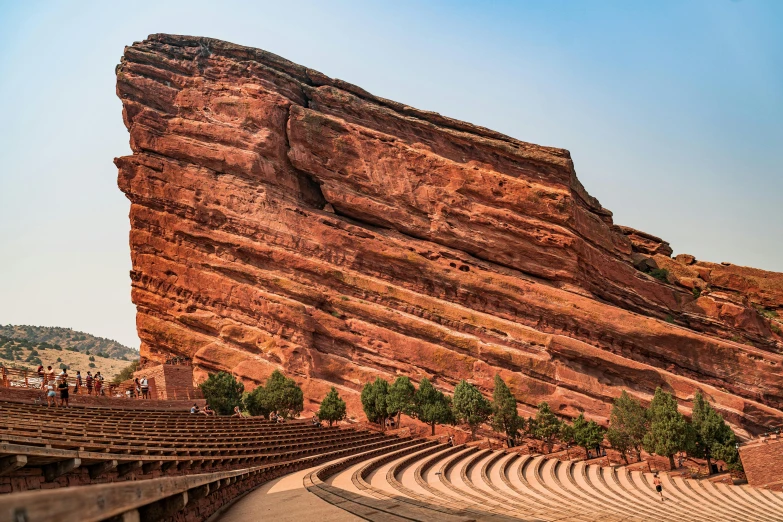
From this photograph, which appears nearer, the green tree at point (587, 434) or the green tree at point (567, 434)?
the green tree at point (587, 434)

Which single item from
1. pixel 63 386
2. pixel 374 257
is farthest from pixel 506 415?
pixel 63 386

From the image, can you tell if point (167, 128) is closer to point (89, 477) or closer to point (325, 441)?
point (325, 441)

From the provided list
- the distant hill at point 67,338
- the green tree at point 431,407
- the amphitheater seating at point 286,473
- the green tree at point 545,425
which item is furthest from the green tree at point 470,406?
the distant hill at point 67,338

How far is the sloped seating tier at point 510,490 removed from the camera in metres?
12.2

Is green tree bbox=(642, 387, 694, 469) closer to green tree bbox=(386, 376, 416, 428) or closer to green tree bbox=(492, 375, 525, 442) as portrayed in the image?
green tree bbox=(492, 375, 525, 442)

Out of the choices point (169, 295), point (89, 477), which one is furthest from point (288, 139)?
point (89, 477)

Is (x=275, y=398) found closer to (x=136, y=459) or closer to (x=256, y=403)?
(x=256, y=403)

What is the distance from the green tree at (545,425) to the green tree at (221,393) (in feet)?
71.5

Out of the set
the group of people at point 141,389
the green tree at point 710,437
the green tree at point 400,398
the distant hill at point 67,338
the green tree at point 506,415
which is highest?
the distant hill at point 67,338

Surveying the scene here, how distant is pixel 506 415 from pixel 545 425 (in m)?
3.11

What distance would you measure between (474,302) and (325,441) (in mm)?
28952

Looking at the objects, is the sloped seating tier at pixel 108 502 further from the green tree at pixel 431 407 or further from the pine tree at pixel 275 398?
the green tree at pixel 431 407

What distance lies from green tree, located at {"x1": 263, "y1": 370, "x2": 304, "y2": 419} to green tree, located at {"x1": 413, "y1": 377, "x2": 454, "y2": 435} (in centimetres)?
845

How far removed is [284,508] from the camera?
12234 mm
